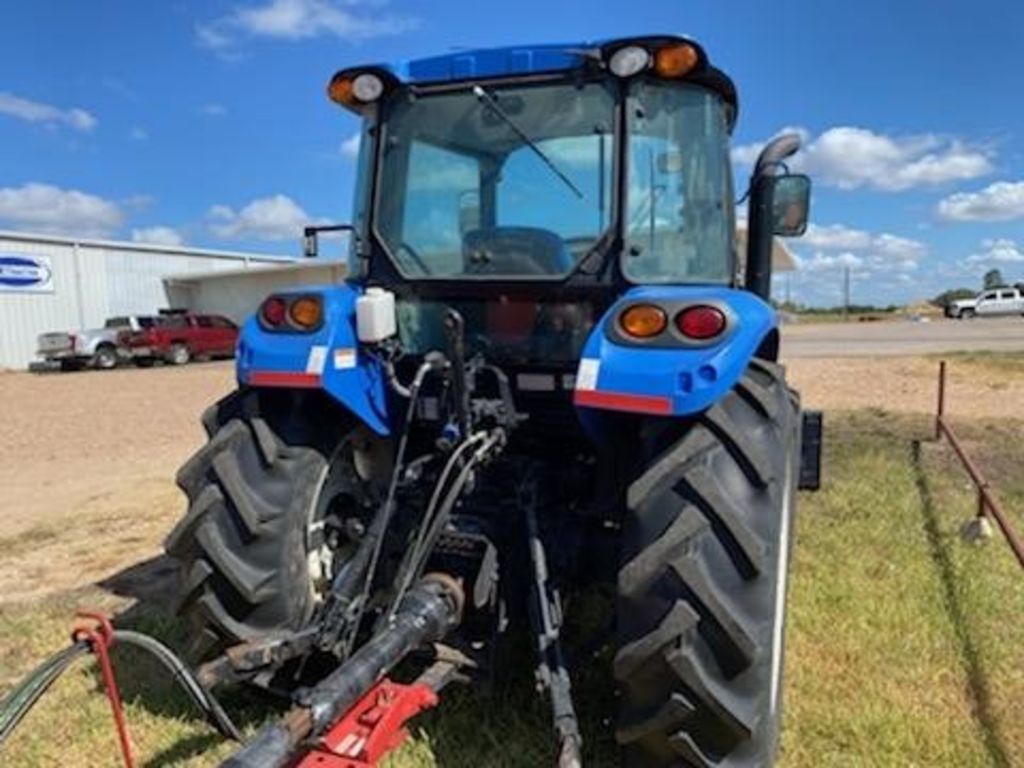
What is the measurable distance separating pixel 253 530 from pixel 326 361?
65cm

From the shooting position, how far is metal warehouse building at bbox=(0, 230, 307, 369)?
29.3 meters

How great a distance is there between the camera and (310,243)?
4402mm

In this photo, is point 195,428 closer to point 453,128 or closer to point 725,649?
point 453,128

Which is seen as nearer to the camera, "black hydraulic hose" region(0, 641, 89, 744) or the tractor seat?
"black hydraulic hose" region(0, 641, 89, 744)

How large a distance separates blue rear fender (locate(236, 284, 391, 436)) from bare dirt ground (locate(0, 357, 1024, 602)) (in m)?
2.62

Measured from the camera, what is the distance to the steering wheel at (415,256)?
3760 mm


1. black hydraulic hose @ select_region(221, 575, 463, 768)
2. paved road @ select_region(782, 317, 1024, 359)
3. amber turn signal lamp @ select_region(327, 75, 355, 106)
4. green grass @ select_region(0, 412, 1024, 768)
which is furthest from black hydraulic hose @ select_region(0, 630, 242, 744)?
paved road @ select_region(782, 317, 1024, 359)

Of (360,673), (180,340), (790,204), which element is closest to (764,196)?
(790,204)

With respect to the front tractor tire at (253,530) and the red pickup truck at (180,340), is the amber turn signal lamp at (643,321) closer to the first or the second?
the front tractor tire at (253,530)

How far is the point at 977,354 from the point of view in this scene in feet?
66.5

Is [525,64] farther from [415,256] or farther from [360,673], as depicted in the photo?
[360,673]

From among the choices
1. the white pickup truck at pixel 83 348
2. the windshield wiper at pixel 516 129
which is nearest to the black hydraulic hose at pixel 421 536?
the windshield wiper at pixel 516 129

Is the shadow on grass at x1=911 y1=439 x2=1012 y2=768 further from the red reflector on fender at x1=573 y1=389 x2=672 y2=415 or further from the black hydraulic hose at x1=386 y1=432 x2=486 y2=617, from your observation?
the black hydraulic hose at x1=386 y1=432 x2=486 y2=617

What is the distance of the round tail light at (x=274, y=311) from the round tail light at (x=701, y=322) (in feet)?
5.16
